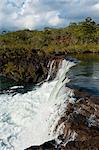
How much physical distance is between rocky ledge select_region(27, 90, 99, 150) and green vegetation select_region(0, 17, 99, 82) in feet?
60.8

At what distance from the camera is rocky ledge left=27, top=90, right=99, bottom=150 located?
1441cm

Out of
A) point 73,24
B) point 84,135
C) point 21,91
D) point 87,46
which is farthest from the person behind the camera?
point 73,24

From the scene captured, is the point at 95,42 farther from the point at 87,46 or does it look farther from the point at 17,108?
the point at 17,108

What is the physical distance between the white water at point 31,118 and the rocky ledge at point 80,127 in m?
0.65

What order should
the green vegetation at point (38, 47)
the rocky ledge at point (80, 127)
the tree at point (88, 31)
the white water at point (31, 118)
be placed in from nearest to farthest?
the rocky ledge at point (80, 127), the white water at point (31, 118), the green vegetation at point (38, 47), the tree at point (88, 31)

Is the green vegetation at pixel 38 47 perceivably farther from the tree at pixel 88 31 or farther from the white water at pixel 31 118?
the white water at pixel 31 118

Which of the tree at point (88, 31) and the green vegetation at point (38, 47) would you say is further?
the tree at point (88, 31)

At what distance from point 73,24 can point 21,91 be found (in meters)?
61.6

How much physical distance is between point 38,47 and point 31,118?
53.4m

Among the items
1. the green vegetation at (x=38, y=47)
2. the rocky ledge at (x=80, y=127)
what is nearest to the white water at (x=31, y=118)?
the rocky ledge at (x=80, y=127)

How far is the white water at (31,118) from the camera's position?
18.1 metres

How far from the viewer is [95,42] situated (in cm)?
7494

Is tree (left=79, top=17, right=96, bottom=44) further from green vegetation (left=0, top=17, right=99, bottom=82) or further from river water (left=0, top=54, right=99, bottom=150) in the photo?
river water (left=0, top=54, right=99, bottom=150)

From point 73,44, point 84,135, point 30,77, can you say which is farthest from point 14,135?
point 73,44
